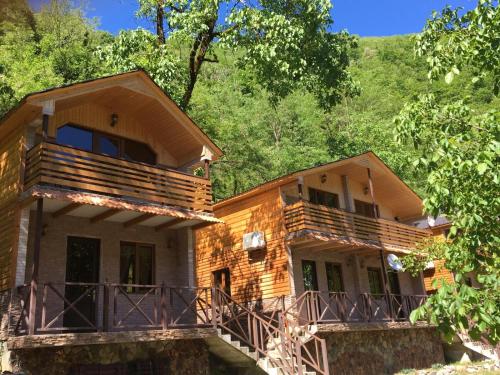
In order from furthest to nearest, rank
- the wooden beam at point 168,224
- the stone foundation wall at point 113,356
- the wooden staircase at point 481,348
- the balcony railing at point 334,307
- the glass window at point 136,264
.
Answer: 1. the wooden staircase at point 481,348
2. the balcony railing at point 334,307
3. the wooden beam at point 168,224
4. the glass window at point 136,264
5. the stone foundation wall at point 113,356

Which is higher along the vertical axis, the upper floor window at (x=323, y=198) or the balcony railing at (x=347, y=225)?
the upper floor window at (x=323, y=198)

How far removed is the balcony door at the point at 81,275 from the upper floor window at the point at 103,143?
8.33 feet

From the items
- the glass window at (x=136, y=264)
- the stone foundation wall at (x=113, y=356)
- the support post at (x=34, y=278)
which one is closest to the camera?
the support post at (x=34, y=278)

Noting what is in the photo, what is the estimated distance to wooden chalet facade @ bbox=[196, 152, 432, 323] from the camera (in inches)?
666

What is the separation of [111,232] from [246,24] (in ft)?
29.7

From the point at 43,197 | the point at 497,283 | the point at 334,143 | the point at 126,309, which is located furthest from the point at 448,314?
the point at 334,143

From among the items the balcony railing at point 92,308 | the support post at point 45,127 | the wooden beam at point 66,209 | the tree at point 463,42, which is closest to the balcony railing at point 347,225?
the balcony railing at point 92,308

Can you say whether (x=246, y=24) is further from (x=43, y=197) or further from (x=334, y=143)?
(x=334, y=143)

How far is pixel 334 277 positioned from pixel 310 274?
1.55 meters

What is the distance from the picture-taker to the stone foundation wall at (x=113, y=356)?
9961mm

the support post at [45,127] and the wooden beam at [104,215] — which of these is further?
the wooden beam at [104,215]

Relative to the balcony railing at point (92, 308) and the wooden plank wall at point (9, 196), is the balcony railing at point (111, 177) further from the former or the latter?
the balcony railing at point (92, 308)

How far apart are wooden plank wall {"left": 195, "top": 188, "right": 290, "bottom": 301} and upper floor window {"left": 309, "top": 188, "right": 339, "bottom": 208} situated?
2.44m

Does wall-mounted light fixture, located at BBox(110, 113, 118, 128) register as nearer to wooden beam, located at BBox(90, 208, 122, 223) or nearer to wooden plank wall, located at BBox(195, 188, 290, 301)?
wooden beam, located at BBox(90, 208, 122, 223)
